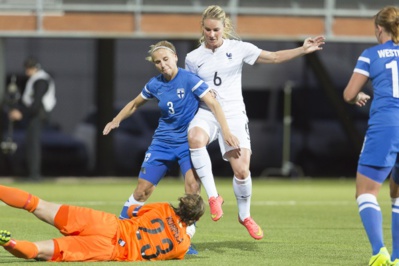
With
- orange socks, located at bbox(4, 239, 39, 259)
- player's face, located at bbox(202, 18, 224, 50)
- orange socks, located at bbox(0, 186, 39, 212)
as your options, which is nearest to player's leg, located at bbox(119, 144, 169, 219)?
player's face, located at bbox(202, 18, 224, 50)

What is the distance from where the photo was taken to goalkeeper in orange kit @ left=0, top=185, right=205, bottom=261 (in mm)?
7590

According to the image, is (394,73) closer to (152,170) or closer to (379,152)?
(379,152)

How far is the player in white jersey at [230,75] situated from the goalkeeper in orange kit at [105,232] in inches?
56.7

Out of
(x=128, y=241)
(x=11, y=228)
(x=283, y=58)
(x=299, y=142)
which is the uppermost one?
(x=283, y=58)

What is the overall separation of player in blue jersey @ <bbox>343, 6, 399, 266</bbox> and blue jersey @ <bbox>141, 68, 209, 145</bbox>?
6.43 ft

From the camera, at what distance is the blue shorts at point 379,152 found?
7430 mm

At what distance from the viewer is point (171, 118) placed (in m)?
9.30

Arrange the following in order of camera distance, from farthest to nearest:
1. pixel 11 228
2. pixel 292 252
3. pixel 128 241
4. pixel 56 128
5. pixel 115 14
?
pixel 56 128 → pixel 115 14 → pixel 11 228 → pixel 292 252 → pixel 128 241

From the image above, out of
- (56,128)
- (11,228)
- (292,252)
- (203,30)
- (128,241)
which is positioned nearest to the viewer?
(128,241)

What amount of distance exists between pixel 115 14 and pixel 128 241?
13.5 metres

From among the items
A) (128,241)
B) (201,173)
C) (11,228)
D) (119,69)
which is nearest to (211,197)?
(201,173)

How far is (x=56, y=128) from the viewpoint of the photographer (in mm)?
22312

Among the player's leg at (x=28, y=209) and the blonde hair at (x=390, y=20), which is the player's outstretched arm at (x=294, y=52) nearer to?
the blonde hair at (x=390, y=20)

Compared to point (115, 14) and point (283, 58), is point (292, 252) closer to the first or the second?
point (283, 58)
